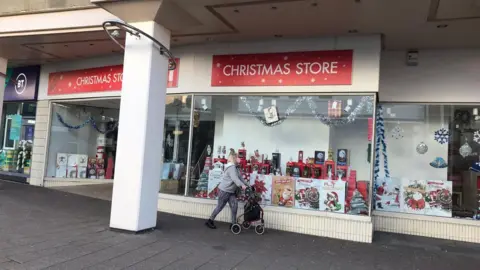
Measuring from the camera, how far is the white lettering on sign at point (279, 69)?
8.09 metres

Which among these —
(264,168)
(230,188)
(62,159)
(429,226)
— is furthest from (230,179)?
(62,159)

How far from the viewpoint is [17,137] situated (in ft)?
45.0

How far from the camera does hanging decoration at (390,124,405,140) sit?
30.2ft

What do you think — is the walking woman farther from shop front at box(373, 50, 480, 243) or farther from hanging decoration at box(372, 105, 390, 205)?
hanging decoration at box(372, 105, 390, 205)

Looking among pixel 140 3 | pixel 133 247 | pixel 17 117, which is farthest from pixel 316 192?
pixel 17 117

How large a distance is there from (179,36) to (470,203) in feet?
23.8

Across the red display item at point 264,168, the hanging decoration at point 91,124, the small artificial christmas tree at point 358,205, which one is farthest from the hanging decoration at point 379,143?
the hanging decoration at point 91,124

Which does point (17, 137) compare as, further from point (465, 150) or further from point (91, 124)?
point (465, 150)

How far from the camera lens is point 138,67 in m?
7.04

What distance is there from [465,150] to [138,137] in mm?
6967

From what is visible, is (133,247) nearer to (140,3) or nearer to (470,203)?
(140,3)

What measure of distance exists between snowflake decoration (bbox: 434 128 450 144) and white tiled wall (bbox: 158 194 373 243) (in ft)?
9.17

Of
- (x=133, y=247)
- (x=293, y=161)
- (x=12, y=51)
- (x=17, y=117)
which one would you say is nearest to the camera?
(x=133, y=247)

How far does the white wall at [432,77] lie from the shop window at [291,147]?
1.43 metres
